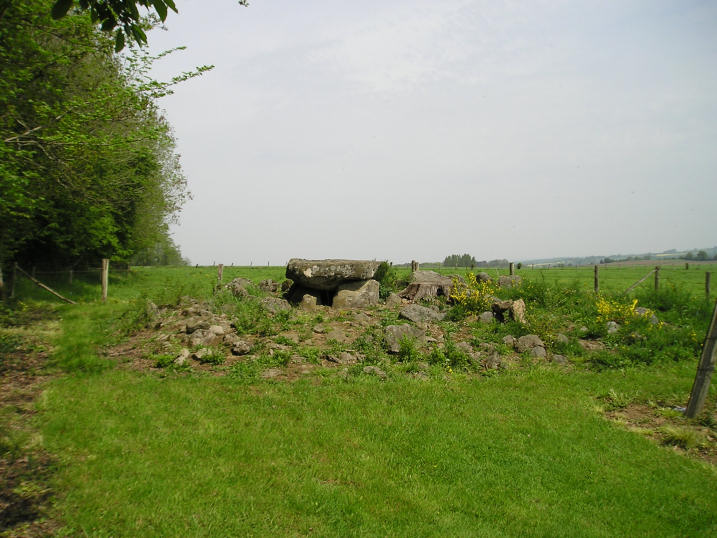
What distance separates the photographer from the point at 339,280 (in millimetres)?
15172

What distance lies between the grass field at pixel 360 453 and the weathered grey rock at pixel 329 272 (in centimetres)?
571

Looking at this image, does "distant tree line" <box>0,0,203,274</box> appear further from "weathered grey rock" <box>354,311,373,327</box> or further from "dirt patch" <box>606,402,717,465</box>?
"dirt patch" <box>606,402,717,465</box>

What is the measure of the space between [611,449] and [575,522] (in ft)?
7.18

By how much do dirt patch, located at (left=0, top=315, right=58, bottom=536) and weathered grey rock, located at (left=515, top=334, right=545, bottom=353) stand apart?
10.0m

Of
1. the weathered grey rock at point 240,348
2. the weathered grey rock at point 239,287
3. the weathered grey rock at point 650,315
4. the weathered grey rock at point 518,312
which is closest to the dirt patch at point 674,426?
the weathered grey rock at point 518,312

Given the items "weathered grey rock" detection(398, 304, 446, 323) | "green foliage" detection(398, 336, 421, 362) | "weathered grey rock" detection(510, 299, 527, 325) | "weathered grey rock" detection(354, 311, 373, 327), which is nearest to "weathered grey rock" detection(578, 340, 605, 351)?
"weathered grey rock" detection(510, 299, 527, 325)

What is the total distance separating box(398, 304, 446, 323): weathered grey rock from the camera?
1270 centimetres

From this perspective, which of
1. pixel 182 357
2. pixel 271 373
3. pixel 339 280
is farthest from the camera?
pixel 339 280

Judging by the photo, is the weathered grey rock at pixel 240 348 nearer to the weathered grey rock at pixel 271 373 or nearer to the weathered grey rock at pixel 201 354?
the weathered grey rock at pixel 201 354

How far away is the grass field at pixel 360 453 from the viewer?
448 centimetres

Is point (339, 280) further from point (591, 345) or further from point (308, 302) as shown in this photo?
point (591, 345)

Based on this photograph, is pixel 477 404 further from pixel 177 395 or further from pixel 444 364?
pixel 177 395

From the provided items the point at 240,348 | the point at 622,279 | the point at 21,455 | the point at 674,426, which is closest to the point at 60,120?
the point at 240,348

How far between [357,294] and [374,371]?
566 centimetres
